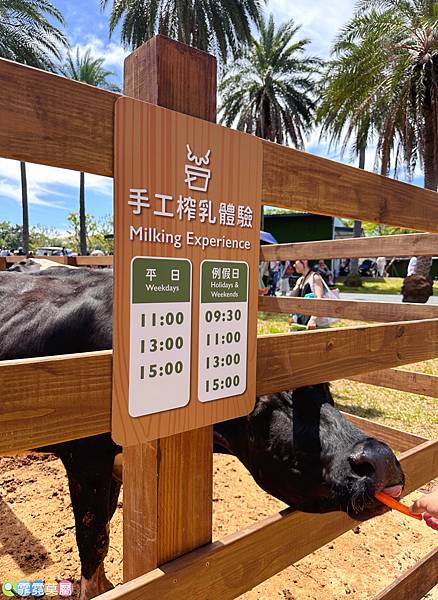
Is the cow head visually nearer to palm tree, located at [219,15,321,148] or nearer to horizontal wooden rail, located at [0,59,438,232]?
horizontal wooden rail, located at [0,59,438,232]

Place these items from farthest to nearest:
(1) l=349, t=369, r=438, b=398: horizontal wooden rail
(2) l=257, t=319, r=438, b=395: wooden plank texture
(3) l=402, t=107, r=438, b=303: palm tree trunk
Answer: (3) l=402, t=107, r=438, b=303: palm tree trunk → (1) l=349, t=369, r=438, b=398: horizontal wooden rail → (2) l=257, t=319, r=438, b=395: wooden plank texture

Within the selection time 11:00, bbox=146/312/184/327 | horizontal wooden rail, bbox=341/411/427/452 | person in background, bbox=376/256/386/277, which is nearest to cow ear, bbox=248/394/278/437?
time 11:00, bbox=146/312/184/327

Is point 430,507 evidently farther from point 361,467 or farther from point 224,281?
point 224,281

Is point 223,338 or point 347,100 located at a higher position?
point 347,100

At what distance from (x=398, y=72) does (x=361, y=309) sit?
13033 millimetres

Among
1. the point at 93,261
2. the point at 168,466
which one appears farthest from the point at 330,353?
the point at 93,261

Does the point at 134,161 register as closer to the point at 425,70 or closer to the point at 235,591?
the point at 235,591

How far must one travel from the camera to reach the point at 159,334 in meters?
1.11

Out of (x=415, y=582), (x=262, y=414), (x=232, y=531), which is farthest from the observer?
(x=232, y=531)

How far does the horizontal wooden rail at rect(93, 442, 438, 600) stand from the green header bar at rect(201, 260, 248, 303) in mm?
674

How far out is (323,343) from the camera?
152 centimetres

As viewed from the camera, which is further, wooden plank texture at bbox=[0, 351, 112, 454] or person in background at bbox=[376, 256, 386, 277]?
person in background at bbox=[376, 256, 386, 277]

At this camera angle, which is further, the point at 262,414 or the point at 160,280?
the point at 262,414

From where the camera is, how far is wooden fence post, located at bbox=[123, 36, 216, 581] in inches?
47.6
